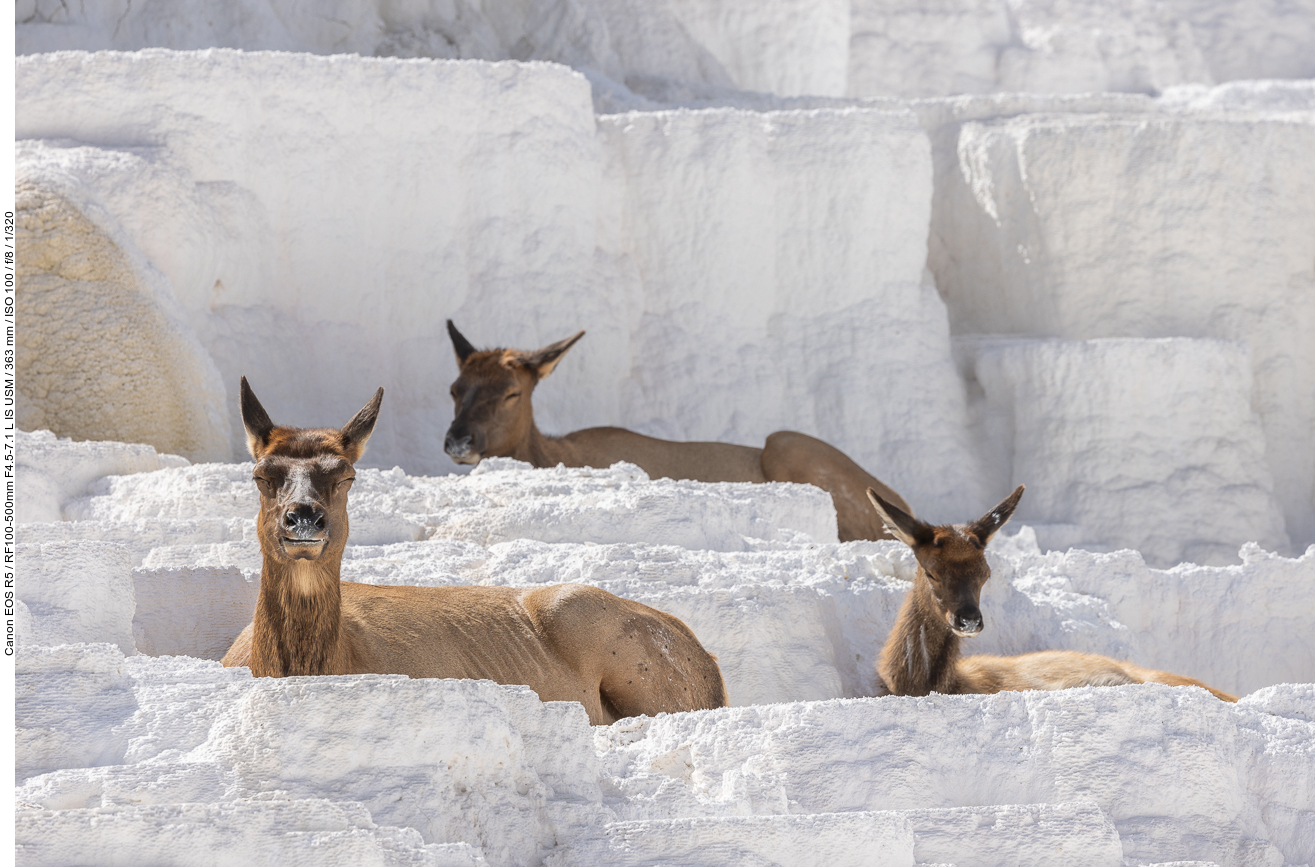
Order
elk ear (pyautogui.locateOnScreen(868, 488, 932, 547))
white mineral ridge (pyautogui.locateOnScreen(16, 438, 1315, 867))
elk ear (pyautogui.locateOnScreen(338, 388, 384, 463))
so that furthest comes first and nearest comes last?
1. elk ear (pyautogui.locateOnScreen(868, 488, 932, 547))
2. elk ear (pyautogui.locateOnScreen(338, 388, 384, 463))
3. white mineral ridge (pyautogui.locateOnScreen(16, 438, 1315, 867))

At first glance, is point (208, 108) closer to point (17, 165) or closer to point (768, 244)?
point (17, 165)

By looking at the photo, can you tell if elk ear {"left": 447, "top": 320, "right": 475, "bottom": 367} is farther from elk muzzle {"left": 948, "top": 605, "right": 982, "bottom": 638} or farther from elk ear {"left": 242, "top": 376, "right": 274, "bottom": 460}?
elk ear {"left": 242, "top": 376, "right": 274, "bottom": 460}

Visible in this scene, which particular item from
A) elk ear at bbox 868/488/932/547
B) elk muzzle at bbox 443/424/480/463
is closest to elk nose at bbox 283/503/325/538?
elk ear at bbox 868/488/932/547

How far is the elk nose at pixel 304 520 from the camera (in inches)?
188

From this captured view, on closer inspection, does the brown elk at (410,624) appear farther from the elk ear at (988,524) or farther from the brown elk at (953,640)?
the elk ear at (988,524)

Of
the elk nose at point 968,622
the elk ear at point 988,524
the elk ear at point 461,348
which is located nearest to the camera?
the elk nose at point 968,622

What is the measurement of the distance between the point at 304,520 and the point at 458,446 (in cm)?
562

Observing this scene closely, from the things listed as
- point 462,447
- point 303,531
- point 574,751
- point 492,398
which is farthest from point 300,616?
point 492,398

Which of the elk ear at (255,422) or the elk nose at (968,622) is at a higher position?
the elk ear at (255,422)

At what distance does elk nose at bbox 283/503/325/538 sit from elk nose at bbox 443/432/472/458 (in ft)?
18.2

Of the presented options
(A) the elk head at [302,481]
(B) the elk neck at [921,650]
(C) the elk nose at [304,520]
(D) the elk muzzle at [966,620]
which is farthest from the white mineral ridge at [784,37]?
(C) the elk nose at [304,520]

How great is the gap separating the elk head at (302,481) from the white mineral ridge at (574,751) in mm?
588

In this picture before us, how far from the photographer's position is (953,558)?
717cm

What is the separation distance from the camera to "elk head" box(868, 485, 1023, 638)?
22.9 ft
